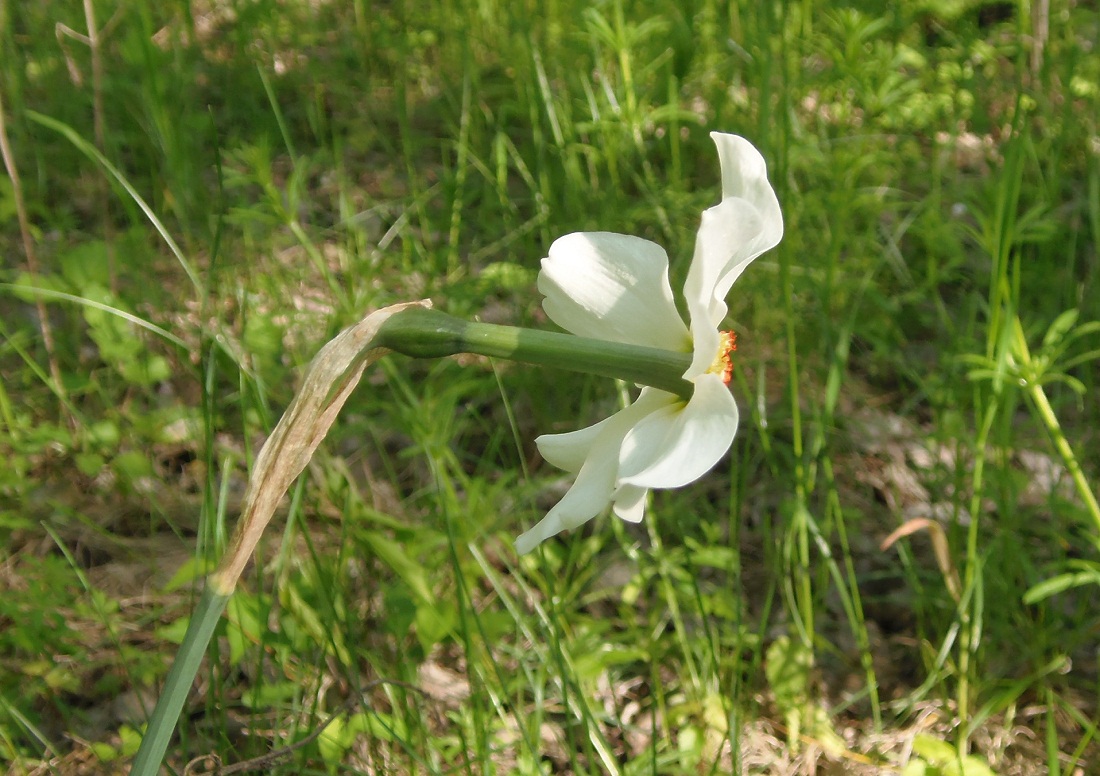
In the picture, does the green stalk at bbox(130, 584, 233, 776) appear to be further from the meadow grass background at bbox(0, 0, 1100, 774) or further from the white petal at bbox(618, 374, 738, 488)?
the meadow grass background at bbox(0, 0, 1100, 774)

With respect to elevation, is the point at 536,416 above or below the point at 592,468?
below

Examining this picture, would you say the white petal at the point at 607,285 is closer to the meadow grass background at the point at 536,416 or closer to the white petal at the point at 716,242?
the white petal at the point at 716,242

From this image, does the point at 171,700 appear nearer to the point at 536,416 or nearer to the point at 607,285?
the point at 607,285

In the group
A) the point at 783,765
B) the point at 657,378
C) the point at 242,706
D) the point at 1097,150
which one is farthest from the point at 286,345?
the point at 1097,150

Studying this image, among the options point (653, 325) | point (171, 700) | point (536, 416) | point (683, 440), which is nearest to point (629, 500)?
point (683, 440)

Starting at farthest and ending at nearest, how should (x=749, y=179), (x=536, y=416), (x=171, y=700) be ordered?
1. (x=536, y=416)
2. (x=749, y=179)
3. (x=171, y=700)

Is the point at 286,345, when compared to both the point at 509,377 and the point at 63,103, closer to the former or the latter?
the point at 509,377

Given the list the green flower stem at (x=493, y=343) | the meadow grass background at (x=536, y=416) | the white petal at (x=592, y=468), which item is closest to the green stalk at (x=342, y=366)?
the green flower stem at (x=493, y=343)

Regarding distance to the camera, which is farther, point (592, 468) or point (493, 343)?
point (592, 468)

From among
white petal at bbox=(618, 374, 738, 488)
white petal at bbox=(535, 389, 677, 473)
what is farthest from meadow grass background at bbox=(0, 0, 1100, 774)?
white petal at bbox=(618, 374, 738, 488)
